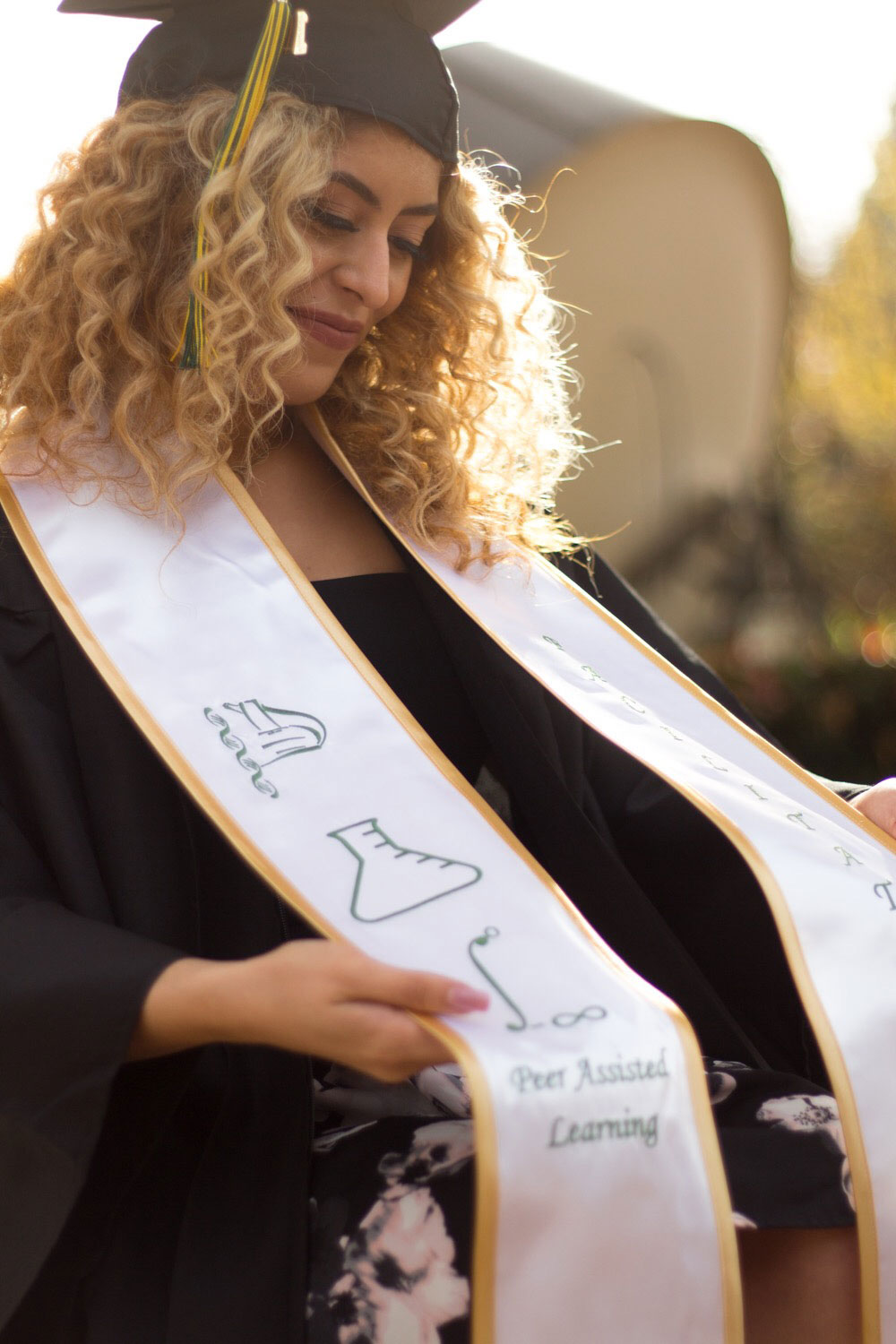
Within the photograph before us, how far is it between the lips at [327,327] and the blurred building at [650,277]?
8.13ft

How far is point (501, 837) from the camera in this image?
1.50 meters

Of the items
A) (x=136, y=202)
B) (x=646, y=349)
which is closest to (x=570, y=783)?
(x=136, y=202)

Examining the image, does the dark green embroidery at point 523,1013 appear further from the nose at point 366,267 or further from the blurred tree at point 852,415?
the blurred tree at point 852,415

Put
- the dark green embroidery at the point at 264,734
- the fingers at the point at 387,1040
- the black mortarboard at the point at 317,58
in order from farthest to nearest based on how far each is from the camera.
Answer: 1. the black mortarboard at the point at 317,58
2. the dark green embroidery at the point at 264,734
3. the fingers at the point at 387,1040

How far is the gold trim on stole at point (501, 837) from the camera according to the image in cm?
111

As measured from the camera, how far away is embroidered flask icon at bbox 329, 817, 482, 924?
1340 mm

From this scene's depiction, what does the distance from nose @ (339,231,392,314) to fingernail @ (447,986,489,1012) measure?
1.03 metres

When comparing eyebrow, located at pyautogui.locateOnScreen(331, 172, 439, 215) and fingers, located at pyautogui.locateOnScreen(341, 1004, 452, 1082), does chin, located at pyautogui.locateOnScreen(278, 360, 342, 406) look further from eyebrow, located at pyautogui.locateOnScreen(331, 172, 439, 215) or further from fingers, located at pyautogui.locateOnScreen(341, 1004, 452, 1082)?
fingers, located at pyautogui.locateOnScreen(341, 1004, 452, 1082)

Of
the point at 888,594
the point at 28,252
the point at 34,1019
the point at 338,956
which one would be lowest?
the point at 888,594

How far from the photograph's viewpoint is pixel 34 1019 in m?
1.20

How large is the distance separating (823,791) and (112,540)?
1.02 m

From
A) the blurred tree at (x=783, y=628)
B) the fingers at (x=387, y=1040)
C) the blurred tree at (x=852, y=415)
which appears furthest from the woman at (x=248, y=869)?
the blurred tree at (x=852, y=415)

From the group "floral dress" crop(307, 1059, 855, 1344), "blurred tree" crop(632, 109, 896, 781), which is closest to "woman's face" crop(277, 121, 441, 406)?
"floral dress" crop(307, 1059, 855, 1344)

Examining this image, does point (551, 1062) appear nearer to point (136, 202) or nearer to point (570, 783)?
point (570, 783)
